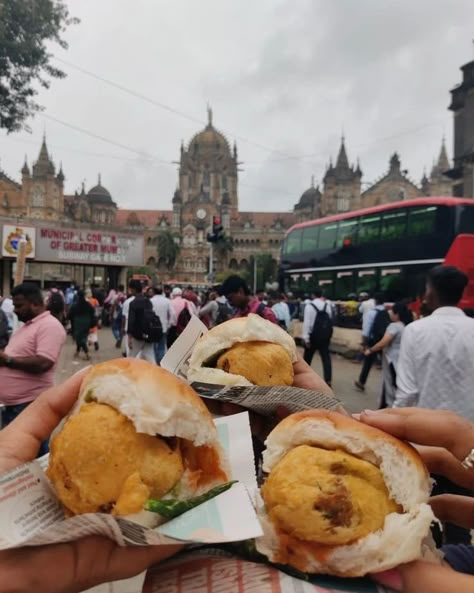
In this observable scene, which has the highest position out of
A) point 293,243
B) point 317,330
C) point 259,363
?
point 293,243

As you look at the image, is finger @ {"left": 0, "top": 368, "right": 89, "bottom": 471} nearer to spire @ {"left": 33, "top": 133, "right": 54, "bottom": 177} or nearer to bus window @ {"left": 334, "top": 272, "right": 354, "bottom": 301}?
bus window @ {"left": 334, "top": 272, "right": 354, "bottom": 301}

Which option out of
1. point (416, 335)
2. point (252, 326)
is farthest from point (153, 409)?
point (416, 335)

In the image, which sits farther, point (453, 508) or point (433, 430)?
point (453, 508)

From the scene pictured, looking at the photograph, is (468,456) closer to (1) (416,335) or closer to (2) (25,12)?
(1) (416,335)

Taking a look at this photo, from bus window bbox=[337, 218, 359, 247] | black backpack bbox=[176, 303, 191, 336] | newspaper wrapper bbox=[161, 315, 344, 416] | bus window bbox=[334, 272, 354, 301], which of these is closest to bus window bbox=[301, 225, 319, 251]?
bus window bbox=[337, 218, 359, 247]

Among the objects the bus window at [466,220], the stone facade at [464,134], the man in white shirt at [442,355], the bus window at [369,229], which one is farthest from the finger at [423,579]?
the stone facade at [464,134]

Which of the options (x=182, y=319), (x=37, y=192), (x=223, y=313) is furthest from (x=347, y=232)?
(x=37, y=192)

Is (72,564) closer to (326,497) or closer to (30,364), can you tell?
(326,497)
